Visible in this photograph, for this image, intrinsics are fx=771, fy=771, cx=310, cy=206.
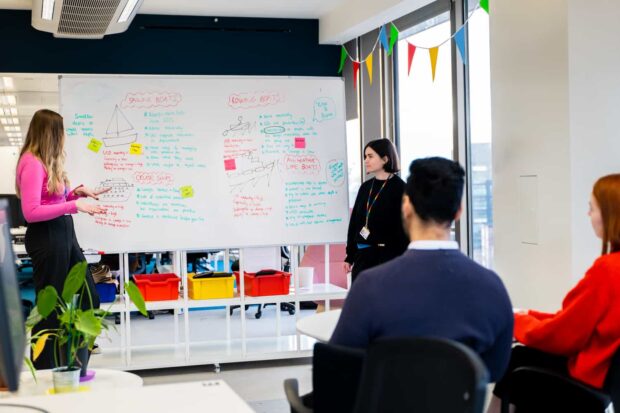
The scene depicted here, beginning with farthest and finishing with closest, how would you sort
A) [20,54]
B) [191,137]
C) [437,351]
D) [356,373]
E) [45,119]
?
[20,54]
[191,137]
[45,119]
[356,373]
[437,351]

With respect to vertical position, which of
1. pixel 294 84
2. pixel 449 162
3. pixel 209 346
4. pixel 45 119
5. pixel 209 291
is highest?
pixel 294 84

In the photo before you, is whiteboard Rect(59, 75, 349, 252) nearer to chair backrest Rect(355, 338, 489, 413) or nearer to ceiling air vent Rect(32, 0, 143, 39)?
ceiling air vent Rect(32, 0, 143, 39)

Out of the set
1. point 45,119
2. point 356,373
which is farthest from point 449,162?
point 45,119

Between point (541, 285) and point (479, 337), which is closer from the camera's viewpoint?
point (479, 337)

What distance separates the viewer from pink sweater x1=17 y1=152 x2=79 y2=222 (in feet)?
12.8

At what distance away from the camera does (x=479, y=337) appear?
1.81m

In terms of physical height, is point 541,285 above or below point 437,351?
below

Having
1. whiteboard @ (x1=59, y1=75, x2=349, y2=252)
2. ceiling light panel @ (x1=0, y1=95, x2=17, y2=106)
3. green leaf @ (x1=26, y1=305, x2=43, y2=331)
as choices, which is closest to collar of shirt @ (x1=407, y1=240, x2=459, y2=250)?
green leaf @ (x1=26, y1=305, x2=43, y2=331)

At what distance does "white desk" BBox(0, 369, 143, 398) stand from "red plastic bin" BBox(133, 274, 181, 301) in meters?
2.36

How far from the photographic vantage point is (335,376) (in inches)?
72.9

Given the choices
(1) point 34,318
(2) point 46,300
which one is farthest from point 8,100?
(2) point 46,300

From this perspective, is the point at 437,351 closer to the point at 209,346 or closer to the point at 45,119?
the point at 45,119

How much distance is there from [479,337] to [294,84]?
3643 millimetres

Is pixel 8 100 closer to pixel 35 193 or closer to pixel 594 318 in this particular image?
pixel 35 193
